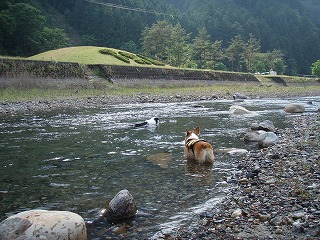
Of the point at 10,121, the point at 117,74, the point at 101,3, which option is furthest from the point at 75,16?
the point at 10,121

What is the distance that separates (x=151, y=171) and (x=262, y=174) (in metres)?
2.29

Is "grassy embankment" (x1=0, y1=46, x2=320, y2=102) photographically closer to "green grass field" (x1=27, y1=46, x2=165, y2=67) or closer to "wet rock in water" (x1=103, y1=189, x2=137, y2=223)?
"green grass field" (x1=27, y1=46, x2=165, y2=67)

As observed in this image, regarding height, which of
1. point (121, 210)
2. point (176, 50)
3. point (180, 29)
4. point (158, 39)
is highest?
point (180, 29)

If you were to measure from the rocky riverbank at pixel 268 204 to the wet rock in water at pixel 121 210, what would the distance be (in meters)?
0.84

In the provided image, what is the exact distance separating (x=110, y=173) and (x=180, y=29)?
244 feet

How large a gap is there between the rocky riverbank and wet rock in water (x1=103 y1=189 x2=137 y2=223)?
33.0 inches

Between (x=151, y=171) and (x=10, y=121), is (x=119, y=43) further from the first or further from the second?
(x=151, y=171)

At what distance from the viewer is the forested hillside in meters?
57.1

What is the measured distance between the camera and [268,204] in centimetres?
463

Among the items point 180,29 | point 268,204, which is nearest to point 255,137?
point 268,204

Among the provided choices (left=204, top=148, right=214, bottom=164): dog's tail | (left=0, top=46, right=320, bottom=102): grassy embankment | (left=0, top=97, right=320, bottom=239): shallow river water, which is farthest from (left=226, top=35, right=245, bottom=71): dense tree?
(left=204, top=148, right=214, bottom=164): dog's tail

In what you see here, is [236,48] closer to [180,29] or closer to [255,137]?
[180,29]

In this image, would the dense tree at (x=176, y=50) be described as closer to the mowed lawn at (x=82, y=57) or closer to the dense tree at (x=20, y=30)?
the mowed lawn at (x=82, y=57)

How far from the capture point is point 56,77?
30.1 m
